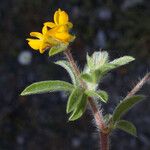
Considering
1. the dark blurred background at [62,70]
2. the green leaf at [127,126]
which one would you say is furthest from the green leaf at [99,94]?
the dark blurred background at [62,70]

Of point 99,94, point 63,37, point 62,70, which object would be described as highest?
point 62,70

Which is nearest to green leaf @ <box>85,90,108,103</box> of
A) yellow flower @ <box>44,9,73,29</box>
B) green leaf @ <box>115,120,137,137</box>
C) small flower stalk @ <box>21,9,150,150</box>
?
small flower stalk @ <box>21,9,150,150</box>

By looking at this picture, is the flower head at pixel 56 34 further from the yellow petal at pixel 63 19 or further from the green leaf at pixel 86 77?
the green leaf at pixel 86 77

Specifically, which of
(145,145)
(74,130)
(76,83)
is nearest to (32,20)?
(74,130)

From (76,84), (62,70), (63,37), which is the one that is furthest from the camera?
(62,70)

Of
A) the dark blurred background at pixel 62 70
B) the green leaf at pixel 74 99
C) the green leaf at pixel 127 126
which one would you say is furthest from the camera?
the dark blurred background at pixel 62 70

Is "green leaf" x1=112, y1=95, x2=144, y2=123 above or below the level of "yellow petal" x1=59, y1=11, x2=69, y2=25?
below

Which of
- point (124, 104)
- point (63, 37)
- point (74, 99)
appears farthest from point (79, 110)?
point (63, 37)

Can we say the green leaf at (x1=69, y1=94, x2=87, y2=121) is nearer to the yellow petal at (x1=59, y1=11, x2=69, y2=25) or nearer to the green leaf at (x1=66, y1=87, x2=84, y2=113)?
the green leaf at (x1=66, y1=87, x2=84, y2=113)

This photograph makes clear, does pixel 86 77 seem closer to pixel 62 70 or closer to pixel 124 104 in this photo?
pixel 124 104
